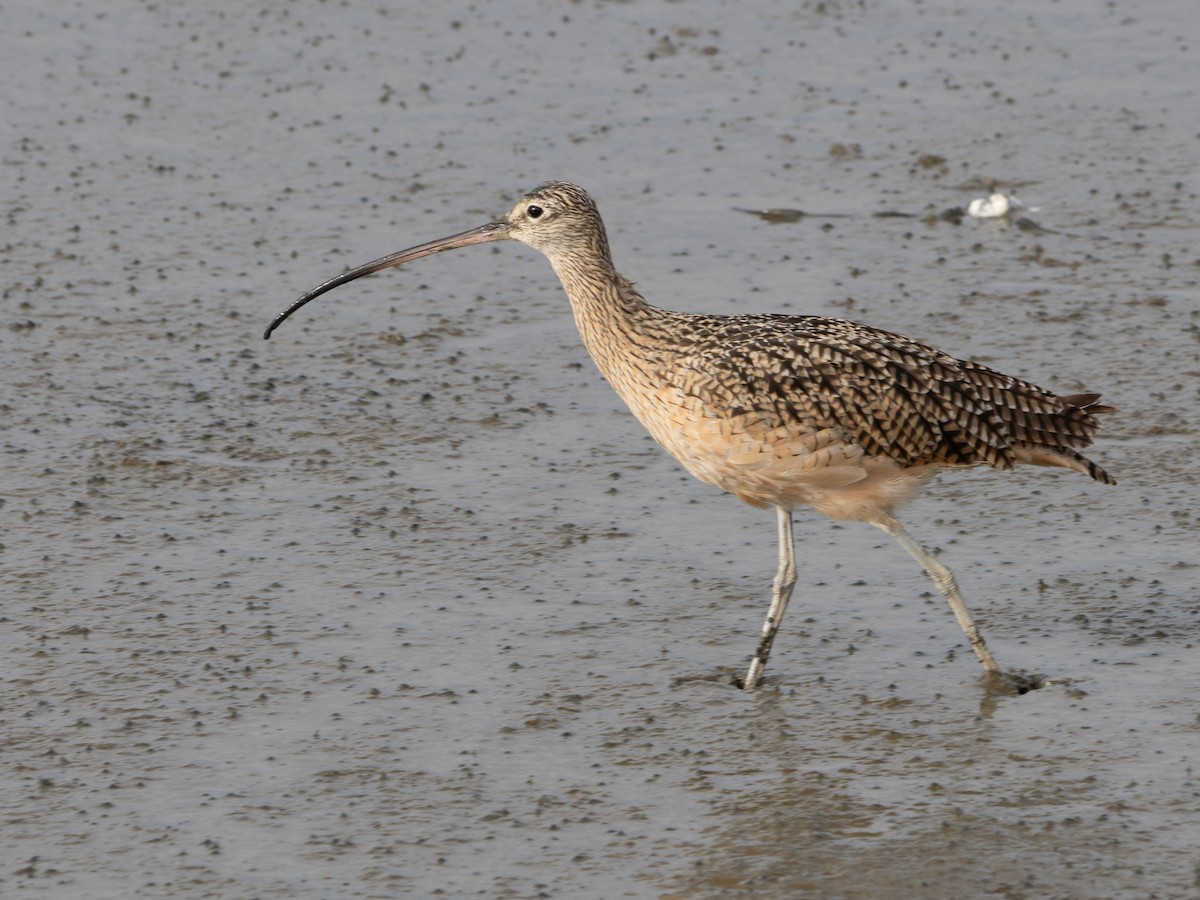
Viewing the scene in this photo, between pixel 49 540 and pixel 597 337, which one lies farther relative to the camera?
pixel 49 540

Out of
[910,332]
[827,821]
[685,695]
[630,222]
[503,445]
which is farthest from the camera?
[630,222]

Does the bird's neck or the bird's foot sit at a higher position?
the bird's neck

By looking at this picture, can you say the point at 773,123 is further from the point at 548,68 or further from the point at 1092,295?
the point at 1092,295

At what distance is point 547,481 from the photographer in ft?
28.3

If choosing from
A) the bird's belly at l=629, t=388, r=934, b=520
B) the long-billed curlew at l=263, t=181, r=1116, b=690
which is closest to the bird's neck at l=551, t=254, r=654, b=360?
the long-billed curlew at l=263, t=181, r=1116, b=690

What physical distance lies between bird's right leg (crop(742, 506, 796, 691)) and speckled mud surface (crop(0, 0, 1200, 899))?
12cm

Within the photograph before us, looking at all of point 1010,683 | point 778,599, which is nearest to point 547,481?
point 778,599

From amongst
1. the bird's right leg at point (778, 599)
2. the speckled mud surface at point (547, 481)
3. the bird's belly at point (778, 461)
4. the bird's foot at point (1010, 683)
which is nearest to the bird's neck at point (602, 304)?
the bird's belly at point (778, 461)

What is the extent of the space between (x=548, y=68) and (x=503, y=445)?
5320mm

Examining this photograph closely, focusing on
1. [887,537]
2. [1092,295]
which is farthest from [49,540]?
[1092,295]

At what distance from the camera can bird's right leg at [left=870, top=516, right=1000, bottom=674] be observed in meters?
6.95

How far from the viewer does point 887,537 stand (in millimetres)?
8211

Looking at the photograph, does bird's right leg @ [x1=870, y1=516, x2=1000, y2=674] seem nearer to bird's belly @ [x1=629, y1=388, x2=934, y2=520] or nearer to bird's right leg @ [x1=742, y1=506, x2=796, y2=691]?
bird's belly @ [x1=629, y1=388, x2=934, y2=520]

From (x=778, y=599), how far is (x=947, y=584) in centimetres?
58
